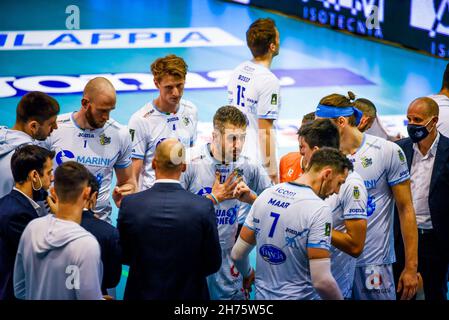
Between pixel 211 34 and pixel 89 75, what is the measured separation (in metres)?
4.15

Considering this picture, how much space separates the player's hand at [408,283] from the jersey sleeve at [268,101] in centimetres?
221

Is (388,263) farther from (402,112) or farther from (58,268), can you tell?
(402,112)

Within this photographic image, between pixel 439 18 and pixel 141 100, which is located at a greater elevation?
pixel 439 18

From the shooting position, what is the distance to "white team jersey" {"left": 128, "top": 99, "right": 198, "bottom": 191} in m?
6.51

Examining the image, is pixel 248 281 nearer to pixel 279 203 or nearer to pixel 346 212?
pixel 346 212

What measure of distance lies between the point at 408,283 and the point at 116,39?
1199 cm

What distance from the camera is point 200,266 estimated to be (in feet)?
15.7

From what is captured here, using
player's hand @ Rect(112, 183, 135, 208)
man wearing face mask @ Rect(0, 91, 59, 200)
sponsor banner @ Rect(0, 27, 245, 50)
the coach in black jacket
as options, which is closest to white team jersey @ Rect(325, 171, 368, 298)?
the coach in black jacket

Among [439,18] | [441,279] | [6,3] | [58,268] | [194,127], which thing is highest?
[6,3]

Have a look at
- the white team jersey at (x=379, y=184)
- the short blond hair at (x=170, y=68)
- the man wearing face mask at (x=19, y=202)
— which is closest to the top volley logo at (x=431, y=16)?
the short blond hair at (x=170, y=68)

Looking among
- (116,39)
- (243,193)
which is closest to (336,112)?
(243,193)

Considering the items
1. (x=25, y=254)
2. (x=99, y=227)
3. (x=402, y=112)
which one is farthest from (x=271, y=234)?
(x=402, y=112)

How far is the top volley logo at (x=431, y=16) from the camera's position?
548 inches

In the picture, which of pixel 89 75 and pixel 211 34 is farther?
pixel 211 34
